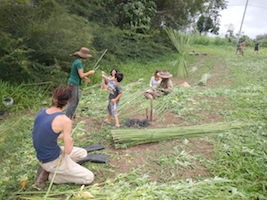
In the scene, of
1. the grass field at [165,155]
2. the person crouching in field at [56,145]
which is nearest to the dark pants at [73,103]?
the grass field at [165,155]

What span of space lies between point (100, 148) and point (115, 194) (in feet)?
4.00

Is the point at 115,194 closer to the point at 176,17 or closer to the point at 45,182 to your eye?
the point at 45,182

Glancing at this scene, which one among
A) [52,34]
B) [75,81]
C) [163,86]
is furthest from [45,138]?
[52,34]

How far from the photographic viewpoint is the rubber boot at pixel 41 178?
9.92ft

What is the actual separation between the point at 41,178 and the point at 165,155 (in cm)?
147

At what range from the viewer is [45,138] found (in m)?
2.87

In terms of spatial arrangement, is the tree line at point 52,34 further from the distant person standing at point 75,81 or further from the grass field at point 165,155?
the distant person standing at point 75,81

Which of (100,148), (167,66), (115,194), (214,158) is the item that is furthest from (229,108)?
(167,66)

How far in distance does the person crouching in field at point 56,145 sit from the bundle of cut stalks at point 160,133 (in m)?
0.91

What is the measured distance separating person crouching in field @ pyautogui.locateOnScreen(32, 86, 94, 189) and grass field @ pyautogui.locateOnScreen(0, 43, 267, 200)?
0.12m

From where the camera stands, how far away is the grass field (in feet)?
9.48

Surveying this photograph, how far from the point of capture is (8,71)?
6672mm

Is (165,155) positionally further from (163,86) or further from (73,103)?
(163,86)

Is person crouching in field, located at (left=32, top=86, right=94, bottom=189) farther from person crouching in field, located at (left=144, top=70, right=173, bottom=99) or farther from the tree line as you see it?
the tree line
